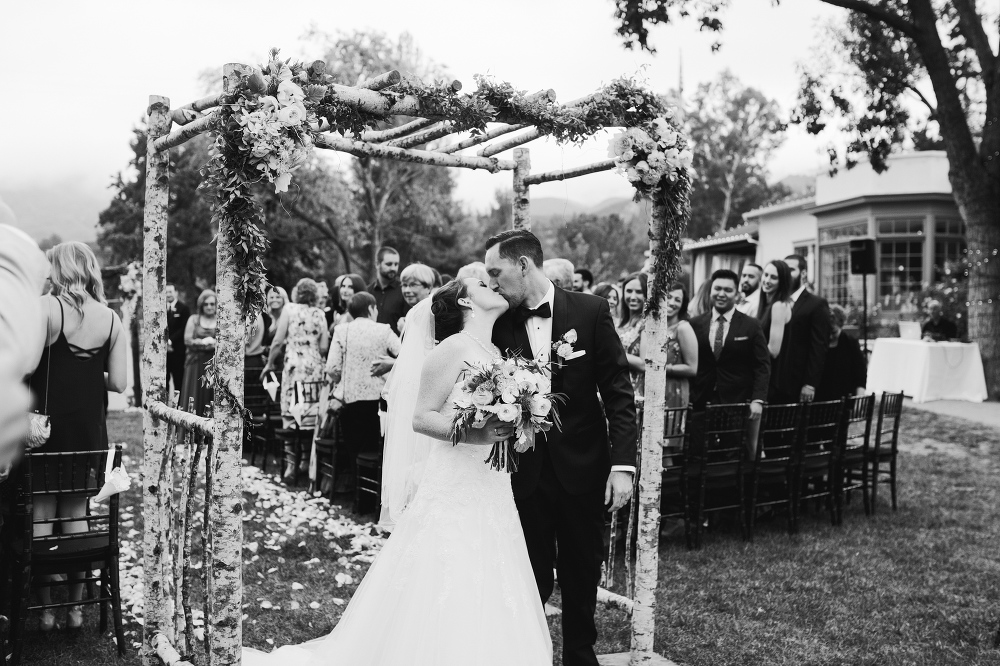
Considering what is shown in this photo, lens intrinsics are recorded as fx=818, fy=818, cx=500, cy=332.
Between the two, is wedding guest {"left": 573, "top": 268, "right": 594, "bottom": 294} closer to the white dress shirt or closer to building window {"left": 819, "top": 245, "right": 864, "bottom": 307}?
the white dress shirt

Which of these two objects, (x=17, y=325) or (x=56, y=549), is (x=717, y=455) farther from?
(x=17, y=325)

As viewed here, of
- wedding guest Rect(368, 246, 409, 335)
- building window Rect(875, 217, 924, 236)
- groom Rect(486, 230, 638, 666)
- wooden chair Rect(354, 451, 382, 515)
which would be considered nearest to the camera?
groom Rect(486, 230, 638, 666)

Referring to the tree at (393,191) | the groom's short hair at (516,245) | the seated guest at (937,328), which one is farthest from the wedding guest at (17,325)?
the tree at (393,191)

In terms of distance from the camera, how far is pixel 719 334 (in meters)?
7.37

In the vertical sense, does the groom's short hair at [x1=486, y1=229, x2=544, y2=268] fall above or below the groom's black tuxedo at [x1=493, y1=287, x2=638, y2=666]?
above

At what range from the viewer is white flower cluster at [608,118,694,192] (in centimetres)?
423

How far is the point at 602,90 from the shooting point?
4.36m

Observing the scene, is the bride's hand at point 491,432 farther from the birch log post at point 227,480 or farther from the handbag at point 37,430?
the handbag at point 37,430

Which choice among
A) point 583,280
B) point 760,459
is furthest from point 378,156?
point 583,280

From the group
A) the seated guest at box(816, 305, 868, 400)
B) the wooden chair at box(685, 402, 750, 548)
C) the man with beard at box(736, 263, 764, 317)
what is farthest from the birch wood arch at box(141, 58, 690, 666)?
the seated guest at box(816, 305, 868, 400)

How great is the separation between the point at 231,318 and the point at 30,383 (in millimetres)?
2207

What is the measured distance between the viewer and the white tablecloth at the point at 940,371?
15.7m

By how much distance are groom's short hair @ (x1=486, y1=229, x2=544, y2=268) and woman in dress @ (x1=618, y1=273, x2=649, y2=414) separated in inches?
111

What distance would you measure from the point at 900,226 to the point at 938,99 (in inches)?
425
